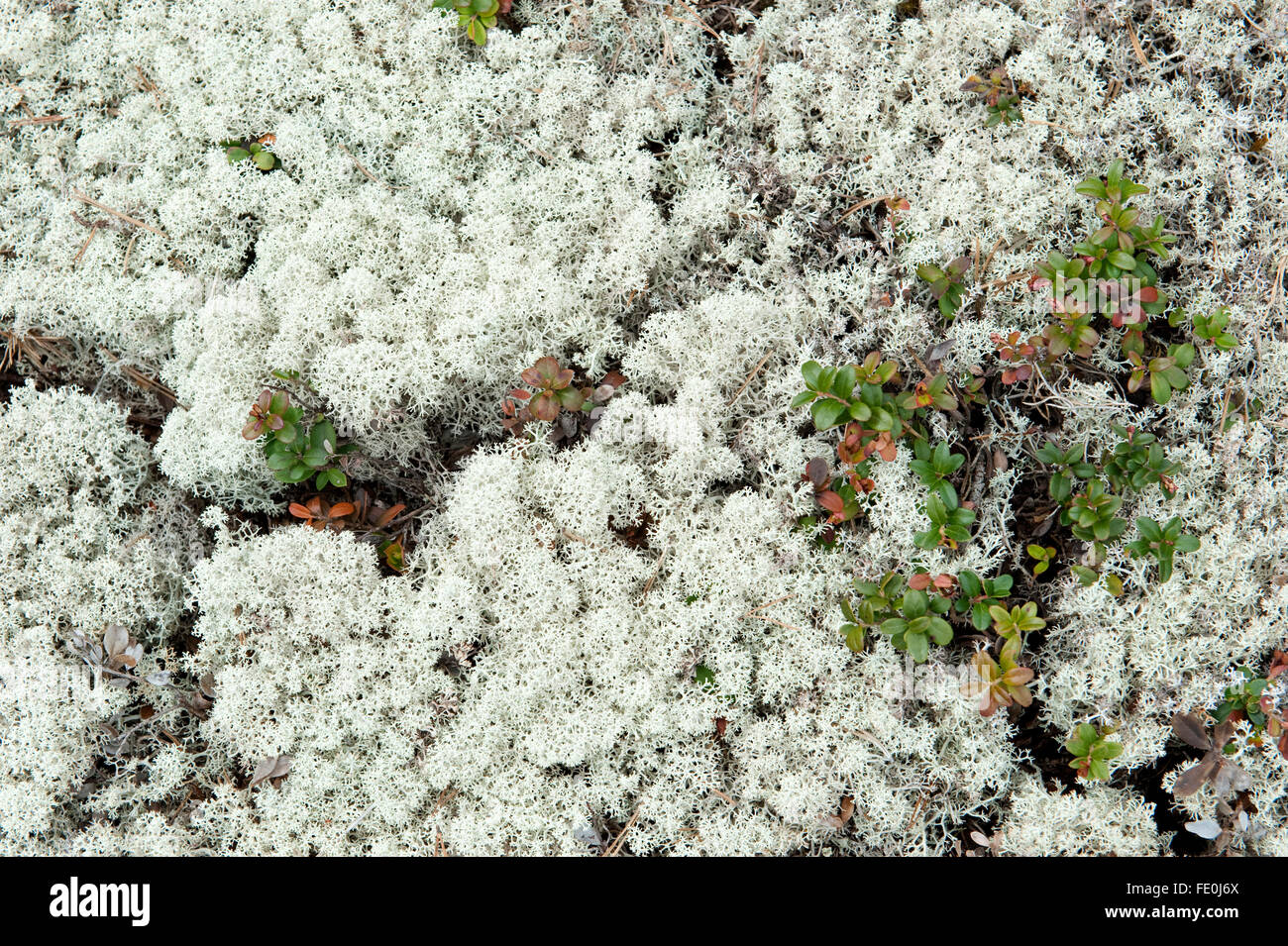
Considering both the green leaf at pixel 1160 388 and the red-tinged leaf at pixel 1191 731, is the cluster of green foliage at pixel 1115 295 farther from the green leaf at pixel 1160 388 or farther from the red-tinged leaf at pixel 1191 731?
the red-tinged leaf at pixel 1191 731

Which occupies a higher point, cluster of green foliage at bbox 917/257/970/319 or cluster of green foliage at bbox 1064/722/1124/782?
cluster of green foliage at bbox 917/257/970/319

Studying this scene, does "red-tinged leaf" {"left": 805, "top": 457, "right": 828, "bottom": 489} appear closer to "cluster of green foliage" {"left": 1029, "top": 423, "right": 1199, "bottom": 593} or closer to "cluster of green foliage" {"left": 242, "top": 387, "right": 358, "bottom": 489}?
"cluster of green foliage" {"left": 1029, "top": 423, "right": 1199, "bottom": 593}

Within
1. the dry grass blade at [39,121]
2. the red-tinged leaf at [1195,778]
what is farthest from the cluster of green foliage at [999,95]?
the dry grass blade at [39,121]

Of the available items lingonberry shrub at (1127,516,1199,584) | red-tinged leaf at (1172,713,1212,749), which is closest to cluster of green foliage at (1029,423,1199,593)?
lingonberry shrub at (1127,516,1199,584)

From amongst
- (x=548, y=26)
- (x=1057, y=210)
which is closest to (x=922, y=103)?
(x=1057, y=210)

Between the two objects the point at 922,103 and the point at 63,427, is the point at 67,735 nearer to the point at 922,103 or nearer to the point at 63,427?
the point at 63,427
